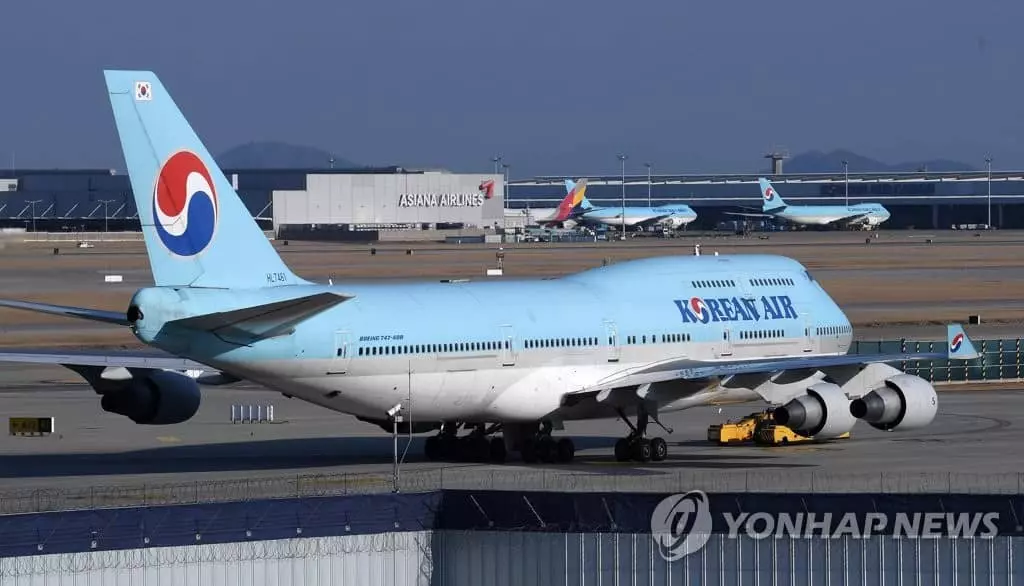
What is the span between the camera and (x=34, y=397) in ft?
225

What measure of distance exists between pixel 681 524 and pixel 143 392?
19.9m

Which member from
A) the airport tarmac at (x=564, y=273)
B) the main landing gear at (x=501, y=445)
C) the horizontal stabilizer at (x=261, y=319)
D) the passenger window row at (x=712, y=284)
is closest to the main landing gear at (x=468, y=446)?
the main landing gear at (x=501, y=445)

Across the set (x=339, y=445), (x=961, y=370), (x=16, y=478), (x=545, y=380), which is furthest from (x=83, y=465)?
(x=961, y=370)

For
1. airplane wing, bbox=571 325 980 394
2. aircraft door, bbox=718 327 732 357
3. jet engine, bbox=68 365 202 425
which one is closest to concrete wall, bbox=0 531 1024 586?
airplane wing, bbox=571 325 980 394

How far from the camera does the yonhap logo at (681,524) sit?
32.8 m

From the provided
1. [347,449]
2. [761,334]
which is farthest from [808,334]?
[347,449]

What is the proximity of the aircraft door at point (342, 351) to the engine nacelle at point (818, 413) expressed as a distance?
11.7 metres

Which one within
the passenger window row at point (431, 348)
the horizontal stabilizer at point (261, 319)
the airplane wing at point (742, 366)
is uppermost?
the horizontal stabilizer at point (261, 319)

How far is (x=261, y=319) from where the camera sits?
41594mm

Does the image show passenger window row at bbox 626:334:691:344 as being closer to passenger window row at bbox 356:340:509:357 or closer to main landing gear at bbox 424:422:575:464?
main landing gear at bbox 424:422:575:464

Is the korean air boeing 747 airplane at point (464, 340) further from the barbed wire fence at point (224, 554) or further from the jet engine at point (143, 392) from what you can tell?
the barbed wire fence at point (224, 554)

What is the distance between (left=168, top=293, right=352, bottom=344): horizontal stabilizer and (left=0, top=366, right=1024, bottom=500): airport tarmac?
481cm

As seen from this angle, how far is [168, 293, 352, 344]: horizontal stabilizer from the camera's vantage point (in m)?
41.0

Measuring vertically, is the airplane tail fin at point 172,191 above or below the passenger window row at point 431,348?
above
